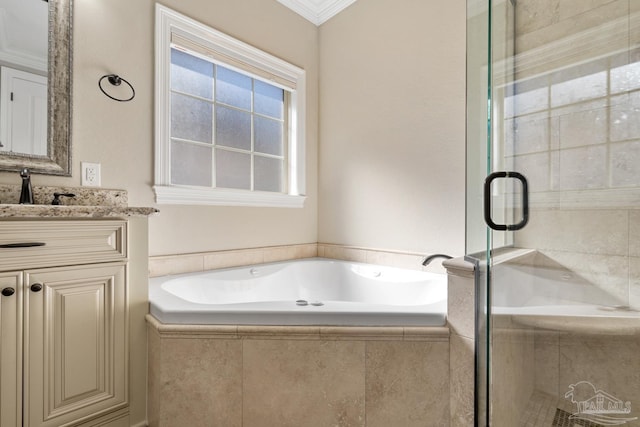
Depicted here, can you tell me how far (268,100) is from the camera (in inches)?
100

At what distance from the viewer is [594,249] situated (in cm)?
118

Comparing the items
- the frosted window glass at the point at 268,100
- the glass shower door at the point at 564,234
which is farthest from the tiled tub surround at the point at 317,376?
the frosted window glass at the point at 268,100

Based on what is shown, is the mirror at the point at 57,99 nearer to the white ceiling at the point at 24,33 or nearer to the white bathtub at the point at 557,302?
the white ceiling at the point at 24,33

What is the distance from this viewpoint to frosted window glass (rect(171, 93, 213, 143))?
1.99 meters

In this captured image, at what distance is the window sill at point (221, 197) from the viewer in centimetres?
185

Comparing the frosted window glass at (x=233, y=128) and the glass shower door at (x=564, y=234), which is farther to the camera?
the frosted window glass at (x=233, y=128)

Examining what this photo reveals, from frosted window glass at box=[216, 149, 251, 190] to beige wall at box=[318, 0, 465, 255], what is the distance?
67 cm

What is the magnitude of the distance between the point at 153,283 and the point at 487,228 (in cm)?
160

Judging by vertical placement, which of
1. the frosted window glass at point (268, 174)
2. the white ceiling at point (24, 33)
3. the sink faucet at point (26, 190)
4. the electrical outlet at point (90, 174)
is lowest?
the sink faucet at point (26, 190)

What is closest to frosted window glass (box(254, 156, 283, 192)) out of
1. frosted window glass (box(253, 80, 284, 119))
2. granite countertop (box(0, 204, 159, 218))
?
frosted window glass (box(253, 80, 284, 119))

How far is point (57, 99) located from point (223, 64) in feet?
3.34

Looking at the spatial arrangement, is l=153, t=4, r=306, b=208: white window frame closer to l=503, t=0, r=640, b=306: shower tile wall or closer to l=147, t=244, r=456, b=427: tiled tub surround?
l=147, t=244, r=456, b=427: tiled tub surround

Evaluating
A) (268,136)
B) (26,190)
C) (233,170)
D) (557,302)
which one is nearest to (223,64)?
(268,136)

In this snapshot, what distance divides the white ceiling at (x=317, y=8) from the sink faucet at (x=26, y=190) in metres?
2.12
